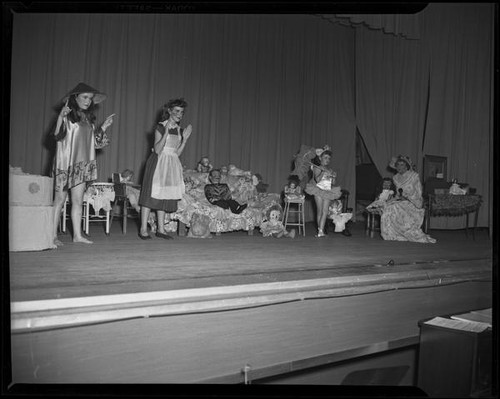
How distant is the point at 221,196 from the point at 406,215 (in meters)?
2.09

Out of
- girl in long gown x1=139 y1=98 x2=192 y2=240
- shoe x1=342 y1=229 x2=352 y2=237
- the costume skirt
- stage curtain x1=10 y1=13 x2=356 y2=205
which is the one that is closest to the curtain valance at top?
stage curtain x1=10 y1=13 x2=356 y2=205

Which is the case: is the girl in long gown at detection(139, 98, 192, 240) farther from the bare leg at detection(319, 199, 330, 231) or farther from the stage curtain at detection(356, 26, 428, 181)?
the stage curtain at detection(356, 26, 428, 181)

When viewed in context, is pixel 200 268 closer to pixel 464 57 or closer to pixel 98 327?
pixel 98 327

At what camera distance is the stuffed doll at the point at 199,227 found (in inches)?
201

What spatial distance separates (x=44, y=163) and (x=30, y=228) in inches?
117

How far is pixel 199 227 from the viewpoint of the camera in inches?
201

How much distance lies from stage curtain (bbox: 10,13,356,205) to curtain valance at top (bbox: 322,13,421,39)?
1.68 m

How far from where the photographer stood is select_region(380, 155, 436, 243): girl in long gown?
5.48 metres

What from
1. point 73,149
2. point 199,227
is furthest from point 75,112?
point 199,227

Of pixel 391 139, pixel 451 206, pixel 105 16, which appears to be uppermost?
pixel 105 16

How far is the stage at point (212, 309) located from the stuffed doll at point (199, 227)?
1.25 metres

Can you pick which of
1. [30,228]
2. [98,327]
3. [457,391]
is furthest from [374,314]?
[30,228]

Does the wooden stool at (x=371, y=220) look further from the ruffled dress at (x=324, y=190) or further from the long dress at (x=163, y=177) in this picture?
the long dress at (x=163, y=177)

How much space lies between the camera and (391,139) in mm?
8305
